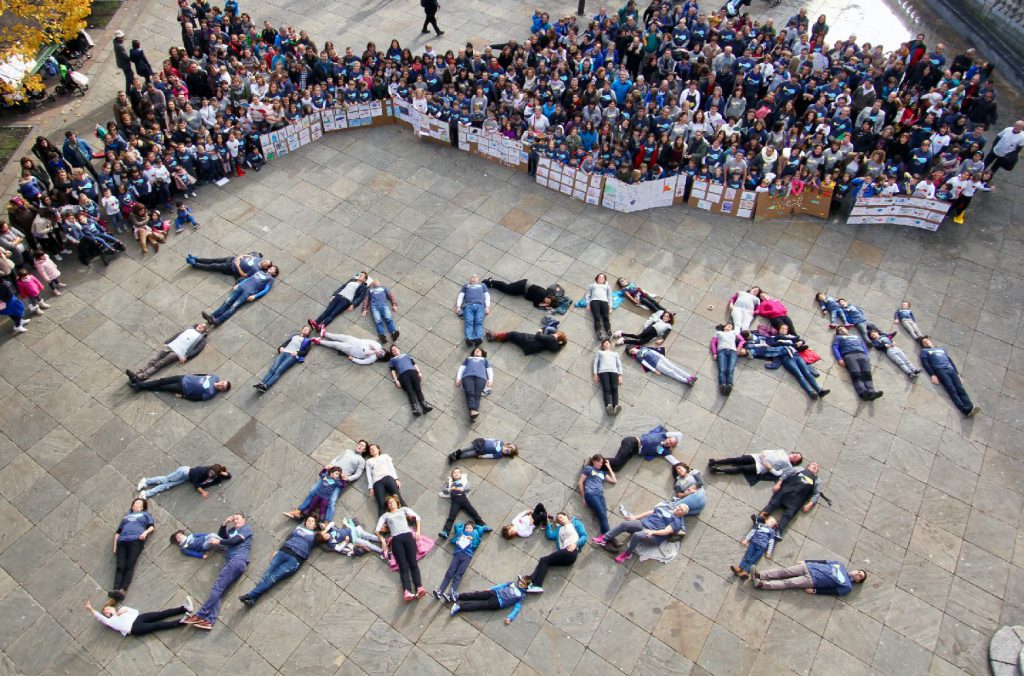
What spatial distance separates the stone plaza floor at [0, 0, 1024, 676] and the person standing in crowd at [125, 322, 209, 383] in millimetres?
321

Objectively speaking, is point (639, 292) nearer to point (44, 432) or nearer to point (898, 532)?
point (898, 532)

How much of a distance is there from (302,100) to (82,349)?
957 centimetres

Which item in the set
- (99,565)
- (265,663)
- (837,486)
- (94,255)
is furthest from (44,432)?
(837,486)

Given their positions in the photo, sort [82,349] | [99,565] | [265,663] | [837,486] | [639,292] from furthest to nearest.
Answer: [639,292]
[82,349]
[837,486]
[99,565]
[265,663]

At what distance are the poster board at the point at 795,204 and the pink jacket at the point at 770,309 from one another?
11.7 feet

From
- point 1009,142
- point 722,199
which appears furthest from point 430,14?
point 1009,142

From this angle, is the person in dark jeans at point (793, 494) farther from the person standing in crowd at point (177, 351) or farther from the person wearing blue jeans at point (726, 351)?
the person standing in crowd at point (177, 351)

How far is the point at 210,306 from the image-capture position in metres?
17.3

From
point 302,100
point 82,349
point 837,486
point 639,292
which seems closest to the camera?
point 837,486

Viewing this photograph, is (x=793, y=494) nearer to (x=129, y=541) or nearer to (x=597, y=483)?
(x=597, y=483)

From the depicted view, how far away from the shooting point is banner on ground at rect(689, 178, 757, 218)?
1928cm

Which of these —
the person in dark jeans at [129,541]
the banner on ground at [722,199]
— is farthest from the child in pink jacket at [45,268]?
the banner on ground at [722,199]

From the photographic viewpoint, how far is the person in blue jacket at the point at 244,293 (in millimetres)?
16922

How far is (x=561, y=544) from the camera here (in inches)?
→ 510
